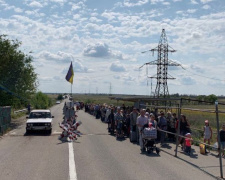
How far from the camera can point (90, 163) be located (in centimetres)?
1084

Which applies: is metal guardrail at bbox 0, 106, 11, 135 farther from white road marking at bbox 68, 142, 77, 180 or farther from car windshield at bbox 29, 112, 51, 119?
white road marking at bbox 68, 142, 77, 180

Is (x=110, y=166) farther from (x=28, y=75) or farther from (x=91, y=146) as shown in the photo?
(x=28, y=75)

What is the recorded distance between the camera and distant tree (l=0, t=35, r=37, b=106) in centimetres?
2858

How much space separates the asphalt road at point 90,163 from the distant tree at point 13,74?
14.8m

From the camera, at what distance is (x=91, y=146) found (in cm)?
1488

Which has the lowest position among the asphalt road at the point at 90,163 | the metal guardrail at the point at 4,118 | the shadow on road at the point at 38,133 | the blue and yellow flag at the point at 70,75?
the shadow on road at the point at 38,133

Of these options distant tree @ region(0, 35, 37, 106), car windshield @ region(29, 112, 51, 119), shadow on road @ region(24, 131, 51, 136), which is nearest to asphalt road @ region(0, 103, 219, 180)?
shadow on road @ region(24, 131, 51, 136)

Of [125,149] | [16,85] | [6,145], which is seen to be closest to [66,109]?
[6,145]

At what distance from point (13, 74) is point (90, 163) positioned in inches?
857

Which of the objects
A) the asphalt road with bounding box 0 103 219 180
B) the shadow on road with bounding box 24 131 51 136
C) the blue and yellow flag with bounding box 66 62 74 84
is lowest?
the shadow on road with bounding box 24 131 51 136

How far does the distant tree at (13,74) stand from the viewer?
2858 centimetres

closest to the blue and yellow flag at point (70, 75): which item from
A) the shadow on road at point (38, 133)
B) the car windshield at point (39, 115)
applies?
the car windshield at point (39, 115)

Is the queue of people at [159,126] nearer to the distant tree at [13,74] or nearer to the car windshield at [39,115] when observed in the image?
the car windshield at [39,115]

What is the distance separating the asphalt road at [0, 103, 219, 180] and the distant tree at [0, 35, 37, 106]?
14.8m
